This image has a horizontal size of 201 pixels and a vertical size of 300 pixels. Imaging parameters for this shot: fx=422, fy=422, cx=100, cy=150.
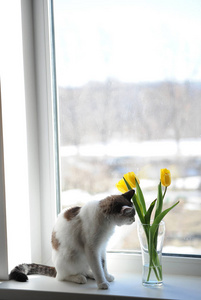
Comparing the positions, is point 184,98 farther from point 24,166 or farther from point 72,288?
point 72,288

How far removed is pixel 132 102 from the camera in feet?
5.63

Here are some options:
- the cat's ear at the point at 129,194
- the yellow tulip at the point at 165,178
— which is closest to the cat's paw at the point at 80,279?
the cat's ear at the point at 129,194

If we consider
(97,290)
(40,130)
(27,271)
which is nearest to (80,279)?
(97,290)

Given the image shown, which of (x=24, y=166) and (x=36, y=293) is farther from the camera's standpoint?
(x=24, y=166)

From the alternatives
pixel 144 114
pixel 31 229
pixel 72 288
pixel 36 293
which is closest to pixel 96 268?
pixel 72 288

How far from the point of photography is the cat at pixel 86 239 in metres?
1.52

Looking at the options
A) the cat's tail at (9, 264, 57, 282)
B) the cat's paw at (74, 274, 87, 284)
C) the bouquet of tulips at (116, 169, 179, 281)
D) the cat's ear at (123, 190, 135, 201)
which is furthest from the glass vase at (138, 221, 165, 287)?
the cat's tail at (9, 264, 57, 282)

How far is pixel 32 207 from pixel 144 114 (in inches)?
23.7

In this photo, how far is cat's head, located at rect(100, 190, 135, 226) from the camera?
4.96ft

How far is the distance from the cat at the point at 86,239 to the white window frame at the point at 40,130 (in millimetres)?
178

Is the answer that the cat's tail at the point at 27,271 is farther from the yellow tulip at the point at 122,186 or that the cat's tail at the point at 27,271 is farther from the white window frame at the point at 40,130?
the yellow tulip at the point at 122,186

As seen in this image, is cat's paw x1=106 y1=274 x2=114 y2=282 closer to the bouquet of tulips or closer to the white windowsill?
the white windowsill

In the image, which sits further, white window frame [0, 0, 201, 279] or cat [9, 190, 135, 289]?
white window frame [0, 0, 201, 279]

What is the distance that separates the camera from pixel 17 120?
1.66 metres
